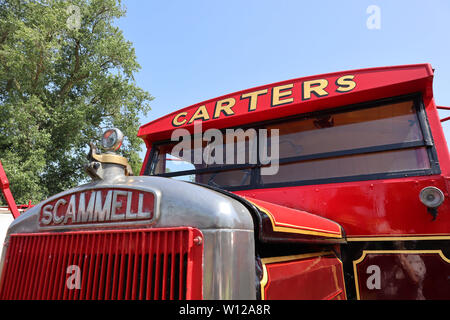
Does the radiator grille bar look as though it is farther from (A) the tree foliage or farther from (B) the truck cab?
(A) the tree foliage

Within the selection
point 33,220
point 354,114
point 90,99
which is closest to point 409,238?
point 354,114

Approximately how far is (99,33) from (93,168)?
1645 centimetres

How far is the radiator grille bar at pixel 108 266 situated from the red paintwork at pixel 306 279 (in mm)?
334

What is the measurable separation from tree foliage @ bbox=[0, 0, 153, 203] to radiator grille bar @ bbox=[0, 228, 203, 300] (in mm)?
10872

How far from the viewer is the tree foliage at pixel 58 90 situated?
11266 mm

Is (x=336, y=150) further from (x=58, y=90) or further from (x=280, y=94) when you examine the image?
(x=58, y=90)

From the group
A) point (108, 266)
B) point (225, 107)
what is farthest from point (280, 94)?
point (108, 266)

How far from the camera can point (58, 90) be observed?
1448 cm

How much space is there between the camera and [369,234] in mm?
1975

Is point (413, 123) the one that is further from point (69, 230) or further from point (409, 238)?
point (69, 230)

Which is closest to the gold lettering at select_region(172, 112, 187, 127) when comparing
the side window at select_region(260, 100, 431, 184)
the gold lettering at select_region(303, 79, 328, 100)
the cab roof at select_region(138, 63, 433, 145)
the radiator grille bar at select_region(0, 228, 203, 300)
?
the cab roof at select_region(138, 63, 433, 145)

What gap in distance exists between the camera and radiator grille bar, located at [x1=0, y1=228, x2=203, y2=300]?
3.46 ft

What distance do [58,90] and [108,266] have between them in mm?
15681

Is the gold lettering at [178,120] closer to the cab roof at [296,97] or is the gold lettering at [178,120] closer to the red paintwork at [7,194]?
the cab roof at [296,97]
